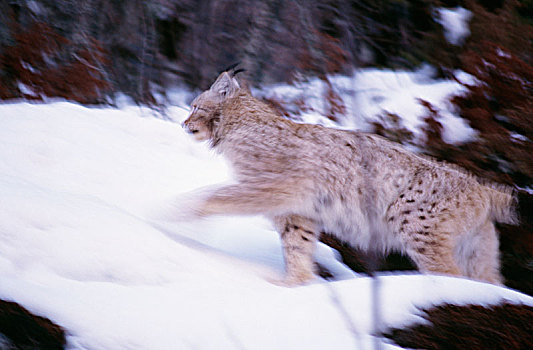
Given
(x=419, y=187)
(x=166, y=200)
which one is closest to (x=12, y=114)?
(x=166, y=200)

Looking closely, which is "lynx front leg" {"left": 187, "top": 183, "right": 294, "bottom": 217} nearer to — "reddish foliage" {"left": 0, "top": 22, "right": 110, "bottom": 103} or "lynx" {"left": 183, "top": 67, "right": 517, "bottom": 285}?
"lynx" {"left": 183, "top": 67, "right": 517, "bottom": 285}

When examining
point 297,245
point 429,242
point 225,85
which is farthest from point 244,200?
point 429,242

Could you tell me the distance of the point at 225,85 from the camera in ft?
14.9

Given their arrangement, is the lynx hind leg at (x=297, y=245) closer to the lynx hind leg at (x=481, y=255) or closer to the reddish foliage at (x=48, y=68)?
the lynx hind leg at (x=481, y=255)

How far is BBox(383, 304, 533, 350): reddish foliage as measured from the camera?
2273 millimetres

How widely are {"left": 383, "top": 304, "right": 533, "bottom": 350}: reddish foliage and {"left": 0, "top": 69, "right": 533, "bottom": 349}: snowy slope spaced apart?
8 centimetres

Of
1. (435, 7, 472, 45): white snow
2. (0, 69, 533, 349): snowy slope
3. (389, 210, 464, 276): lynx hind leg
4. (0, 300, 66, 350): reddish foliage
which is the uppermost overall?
(435, 7, 472, 45): white snow

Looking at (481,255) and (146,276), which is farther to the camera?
(481,255)

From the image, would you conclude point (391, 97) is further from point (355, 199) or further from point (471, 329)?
point (471, 329)

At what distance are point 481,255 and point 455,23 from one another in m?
3.79

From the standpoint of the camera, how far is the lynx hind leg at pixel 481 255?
3.89 m

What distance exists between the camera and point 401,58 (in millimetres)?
7016

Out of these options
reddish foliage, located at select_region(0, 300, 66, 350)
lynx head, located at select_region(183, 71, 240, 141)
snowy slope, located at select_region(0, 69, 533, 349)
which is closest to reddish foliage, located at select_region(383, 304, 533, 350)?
snowy slope, located at select_region(0, 69, 533, 349)

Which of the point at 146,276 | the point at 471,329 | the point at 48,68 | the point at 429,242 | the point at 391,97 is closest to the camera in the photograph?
the point at 471,329
